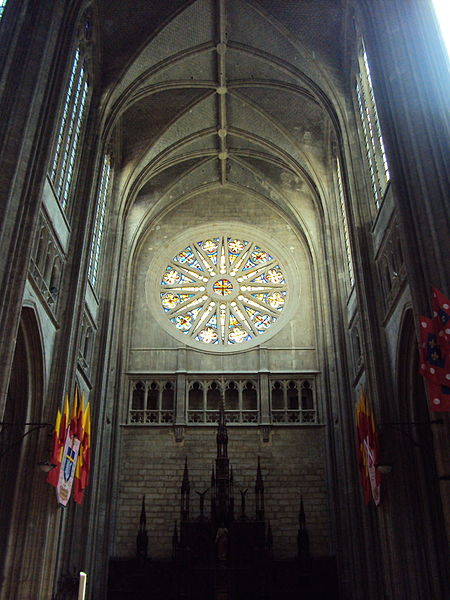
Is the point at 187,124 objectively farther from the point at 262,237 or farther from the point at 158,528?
the point at 158,528

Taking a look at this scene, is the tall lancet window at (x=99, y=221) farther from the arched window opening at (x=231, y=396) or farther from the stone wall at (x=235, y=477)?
the arched window opening at (x=231, y=396)

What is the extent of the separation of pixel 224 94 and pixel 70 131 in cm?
676

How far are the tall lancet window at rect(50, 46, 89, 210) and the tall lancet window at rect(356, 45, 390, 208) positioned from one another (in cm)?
747

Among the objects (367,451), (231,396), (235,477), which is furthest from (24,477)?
(231,396)

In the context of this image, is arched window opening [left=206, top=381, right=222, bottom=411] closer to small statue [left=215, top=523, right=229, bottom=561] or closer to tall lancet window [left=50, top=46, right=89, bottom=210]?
small statue [left=215, top=523, right=229, bottom=561]

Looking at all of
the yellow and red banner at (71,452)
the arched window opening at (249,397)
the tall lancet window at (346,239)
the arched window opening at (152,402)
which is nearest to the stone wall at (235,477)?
the arched window opening at (152,402)

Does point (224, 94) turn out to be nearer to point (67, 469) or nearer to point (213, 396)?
point (213, 396)

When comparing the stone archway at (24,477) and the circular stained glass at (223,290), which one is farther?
the circular stained glass at (223,290)

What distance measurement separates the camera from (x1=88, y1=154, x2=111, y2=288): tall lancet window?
62.0 ft

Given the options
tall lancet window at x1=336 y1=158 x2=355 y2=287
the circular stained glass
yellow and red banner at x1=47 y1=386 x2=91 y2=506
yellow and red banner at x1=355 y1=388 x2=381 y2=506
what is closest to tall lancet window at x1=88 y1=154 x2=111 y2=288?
the circular stained glass

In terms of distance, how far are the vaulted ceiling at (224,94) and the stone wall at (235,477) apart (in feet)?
27.2

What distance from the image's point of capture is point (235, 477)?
19.5m

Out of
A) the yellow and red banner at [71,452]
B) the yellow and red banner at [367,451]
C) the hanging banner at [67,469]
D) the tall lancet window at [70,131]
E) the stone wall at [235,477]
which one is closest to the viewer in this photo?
the yellow and red banner at [71,452]

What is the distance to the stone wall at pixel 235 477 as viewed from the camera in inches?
738
